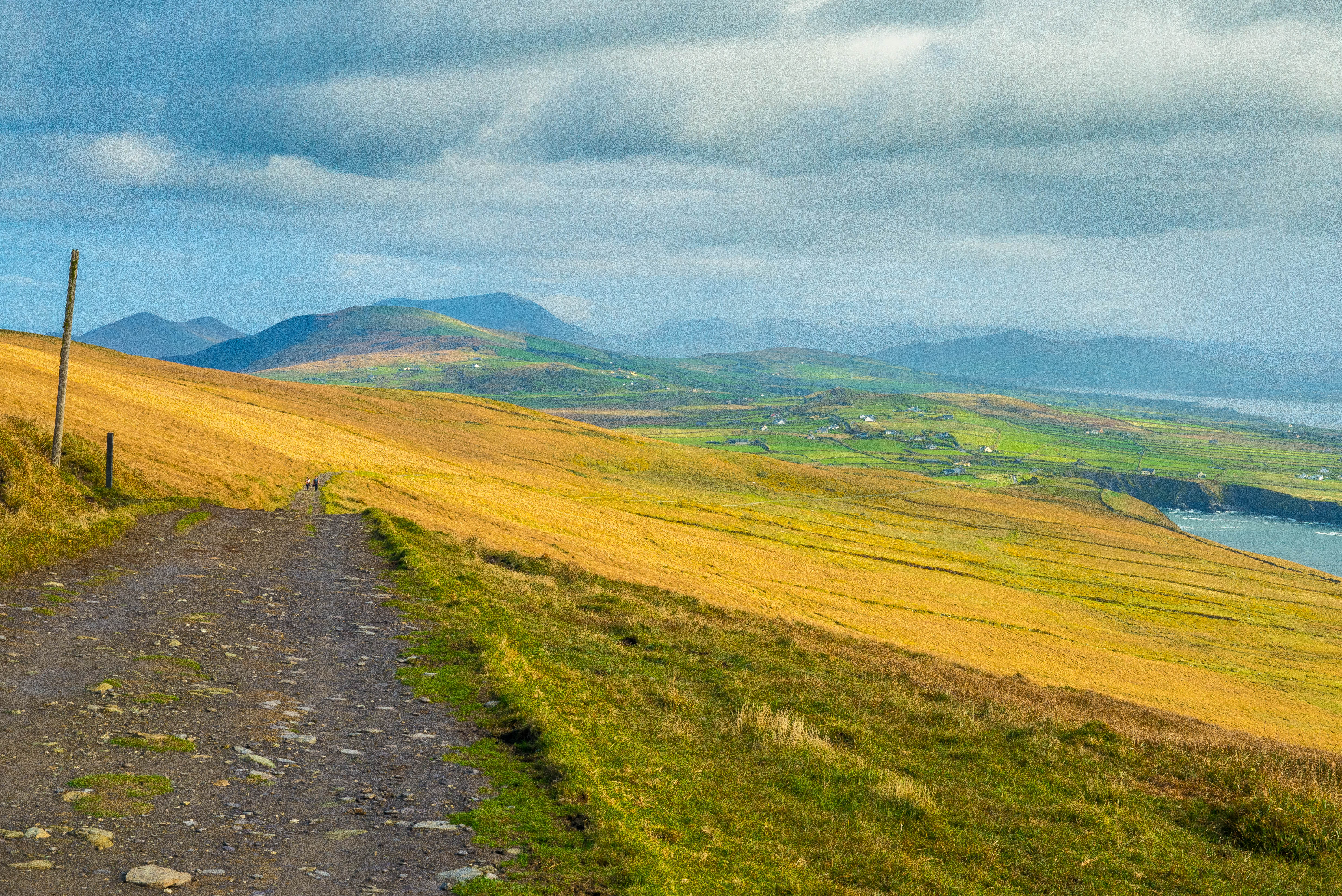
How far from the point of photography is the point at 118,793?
8062 millimetres

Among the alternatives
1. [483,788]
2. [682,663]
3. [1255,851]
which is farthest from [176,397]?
[1255,851]

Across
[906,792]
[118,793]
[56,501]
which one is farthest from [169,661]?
[56,501]

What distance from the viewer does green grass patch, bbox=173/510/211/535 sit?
2578 centimetres

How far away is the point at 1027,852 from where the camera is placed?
10414 millimetres

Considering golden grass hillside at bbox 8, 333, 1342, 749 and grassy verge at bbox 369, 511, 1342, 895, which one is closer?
grassy verge at bbox 369, 511, 1342, 895

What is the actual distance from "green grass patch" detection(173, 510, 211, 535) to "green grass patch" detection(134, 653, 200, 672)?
45.4ft

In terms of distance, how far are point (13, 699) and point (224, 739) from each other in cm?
287

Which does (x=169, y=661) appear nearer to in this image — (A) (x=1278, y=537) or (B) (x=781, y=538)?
(B) (x=781, y=538)

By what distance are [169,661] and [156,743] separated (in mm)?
3851

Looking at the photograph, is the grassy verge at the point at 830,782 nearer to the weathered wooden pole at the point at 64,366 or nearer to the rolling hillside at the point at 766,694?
the rolling hillside at the point at 766,694

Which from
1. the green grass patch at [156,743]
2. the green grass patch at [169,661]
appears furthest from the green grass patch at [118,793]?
the green grass patch at [169,661]

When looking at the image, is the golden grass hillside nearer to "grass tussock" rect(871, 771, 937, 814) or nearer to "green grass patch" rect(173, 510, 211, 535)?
"green grass patch" rect(173, 510, 211, 535)


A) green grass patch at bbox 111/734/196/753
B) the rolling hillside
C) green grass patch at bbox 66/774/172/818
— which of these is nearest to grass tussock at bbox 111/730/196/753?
green grass patch at bbox 111/734/196/753

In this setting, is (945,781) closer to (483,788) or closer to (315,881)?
(483,788)
